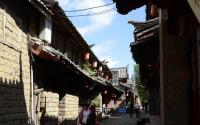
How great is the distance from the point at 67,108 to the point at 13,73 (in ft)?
23.7

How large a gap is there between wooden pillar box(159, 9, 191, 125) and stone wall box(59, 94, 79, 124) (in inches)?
429

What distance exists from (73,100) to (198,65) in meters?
14.1

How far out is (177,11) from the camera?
561 centimetres

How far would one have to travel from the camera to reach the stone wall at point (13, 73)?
10414mm

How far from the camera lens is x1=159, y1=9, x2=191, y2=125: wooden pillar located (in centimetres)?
690

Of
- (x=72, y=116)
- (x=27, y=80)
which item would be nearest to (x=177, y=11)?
(x=27, y=80)

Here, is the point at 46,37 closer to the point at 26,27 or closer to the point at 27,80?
the point at 26,27

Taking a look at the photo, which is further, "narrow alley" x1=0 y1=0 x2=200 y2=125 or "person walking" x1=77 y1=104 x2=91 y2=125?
"person walking" x1=77 y1=104 x2=91 y2=125

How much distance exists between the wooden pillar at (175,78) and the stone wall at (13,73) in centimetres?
462

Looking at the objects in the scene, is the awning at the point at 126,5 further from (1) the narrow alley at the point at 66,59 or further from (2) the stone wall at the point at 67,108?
(2) the stone wall at the point at 67,108

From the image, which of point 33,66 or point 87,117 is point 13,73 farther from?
point 87,117

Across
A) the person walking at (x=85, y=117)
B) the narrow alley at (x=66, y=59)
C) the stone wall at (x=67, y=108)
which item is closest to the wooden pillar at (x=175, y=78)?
the narrow alley at (x=66, y=59)

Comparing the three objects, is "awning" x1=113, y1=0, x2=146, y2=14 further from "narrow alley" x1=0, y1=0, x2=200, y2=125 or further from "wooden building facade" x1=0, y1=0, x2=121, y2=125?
"wooden building facade" x1=0, y1=0, x2=121, y2=125

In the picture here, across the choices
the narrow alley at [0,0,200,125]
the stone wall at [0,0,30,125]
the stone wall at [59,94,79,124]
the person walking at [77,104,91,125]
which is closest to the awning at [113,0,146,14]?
the narrow alley at [0,0,200,125]
